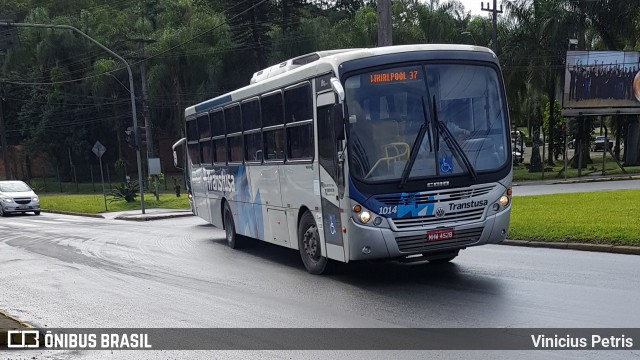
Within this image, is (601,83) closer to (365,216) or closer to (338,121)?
(338,121)

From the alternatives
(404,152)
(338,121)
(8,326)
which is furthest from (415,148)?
(8,326)

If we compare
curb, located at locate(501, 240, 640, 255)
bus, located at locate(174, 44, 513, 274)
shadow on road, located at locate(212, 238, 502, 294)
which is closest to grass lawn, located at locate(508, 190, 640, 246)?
curb, located at locate(501, 240, 640, 255)

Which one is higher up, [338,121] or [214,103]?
[214,103]

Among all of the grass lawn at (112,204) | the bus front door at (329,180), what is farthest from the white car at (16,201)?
the bus front door at (329,180)

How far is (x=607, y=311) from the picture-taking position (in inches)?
313

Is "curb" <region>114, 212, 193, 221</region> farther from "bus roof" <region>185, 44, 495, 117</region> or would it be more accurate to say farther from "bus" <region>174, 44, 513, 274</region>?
"bus" <region>174, 44, 513, 274</region>

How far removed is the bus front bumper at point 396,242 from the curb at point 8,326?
428cm

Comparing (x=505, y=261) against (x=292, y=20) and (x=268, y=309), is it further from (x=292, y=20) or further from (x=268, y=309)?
(x=292, y=20)

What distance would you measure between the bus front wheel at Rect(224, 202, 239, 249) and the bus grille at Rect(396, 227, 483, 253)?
6.74m

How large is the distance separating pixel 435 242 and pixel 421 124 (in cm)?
167

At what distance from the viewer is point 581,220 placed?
50.3 ft

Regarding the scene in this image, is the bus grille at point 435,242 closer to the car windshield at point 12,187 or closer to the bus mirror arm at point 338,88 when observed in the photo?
the bus mirror arm at point 338,88

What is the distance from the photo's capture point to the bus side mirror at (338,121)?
10094mm

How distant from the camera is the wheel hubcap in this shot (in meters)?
11.6
